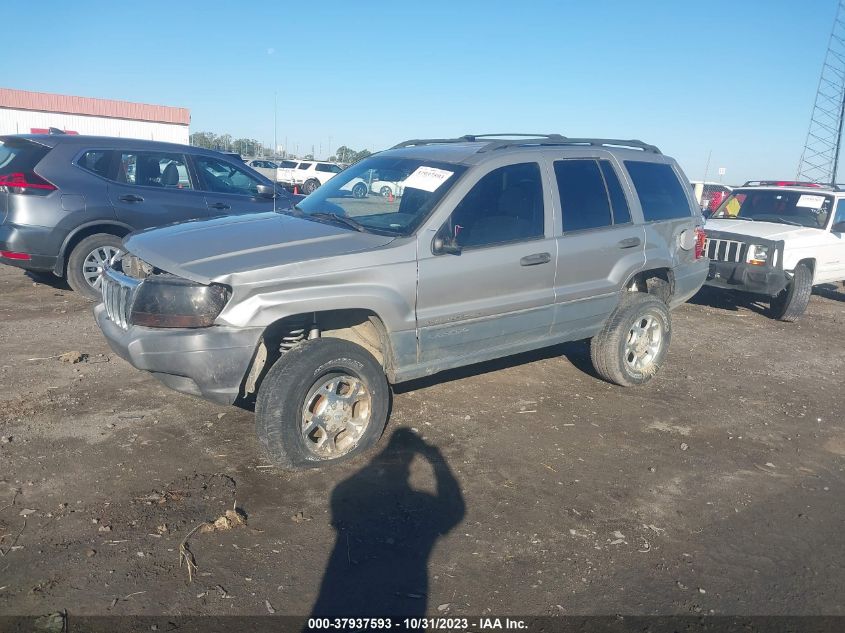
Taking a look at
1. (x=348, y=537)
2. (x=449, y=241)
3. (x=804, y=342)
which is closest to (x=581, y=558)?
(x=348, y=537)

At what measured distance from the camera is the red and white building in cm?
4494

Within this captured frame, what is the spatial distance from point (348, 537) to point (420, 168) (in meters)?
2.61

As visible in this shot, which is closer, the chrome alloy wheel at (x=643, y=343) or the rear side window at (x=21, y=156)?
the chrome alloy wheel at (x=643, y=343)

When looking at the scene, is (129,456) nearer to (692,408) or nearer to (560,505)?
(560,505)

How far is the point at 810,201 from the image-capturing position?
9.58 m

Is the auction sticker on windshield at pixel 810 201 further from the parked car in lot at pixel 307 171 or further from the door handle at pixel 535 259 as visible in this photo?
the parked car in lot at pixel 307 171

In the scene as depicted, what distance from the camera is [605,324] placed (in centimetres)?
567

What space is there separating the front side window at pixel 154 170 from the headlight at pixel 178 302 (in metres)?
4.51

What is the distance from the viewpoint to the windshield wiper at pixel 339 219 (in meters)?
4.47

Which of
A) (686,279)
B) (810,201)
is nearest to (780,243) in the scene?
(810,201)

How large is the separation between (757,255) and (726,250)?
38cm

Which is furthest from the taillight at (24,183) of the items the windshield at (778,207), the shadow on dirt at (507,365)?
the windshield at (778,207)

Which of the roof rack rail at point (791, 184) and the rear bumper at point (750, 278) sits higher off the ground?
the roof rack rail at point (791, 184)

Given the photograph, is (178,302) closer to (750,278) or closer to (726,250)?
(750,278)
